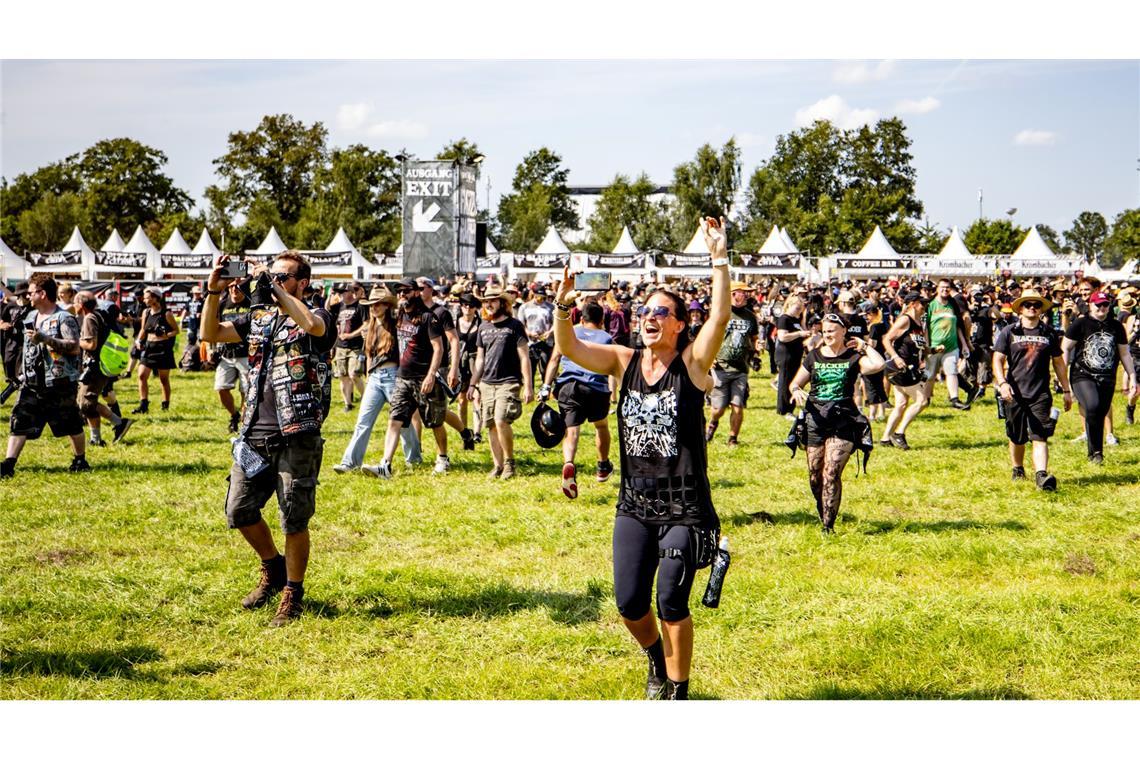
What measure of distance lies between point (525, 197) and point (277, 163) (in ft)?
71.1

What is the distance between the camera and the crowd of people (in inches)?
181

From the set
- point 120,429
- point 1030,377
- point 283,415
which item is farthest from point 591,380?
point 120,429

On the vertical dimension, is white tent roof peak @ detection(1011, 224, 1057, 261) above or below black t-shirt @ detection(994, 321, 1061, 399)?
above

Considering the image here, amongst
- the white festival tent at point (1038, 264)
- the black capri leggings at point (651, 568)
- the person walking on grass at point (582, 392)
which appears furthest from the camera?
the white festival tent at point (1038, 264)

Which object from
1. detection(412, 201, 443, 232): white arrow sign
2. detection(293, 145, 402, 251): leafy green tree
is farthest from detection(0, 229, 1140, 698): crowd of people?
detection(293, 145, 402, 251): leafy green tree

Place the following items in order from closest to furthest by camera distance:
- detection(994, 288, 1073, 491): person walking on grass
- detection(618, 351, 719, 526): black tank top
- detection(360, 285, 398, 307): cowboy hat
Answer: detection(618, 351, 719, 526): black tank top → detection(994, 288, 1073, 491): person walking on grass → detection(360, 285, 398, 307): cowboy hat

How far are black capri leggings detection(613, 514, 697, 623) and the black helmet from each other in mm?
4121

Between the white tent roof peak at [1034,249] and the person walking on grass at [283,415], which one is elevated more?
the white tent roof peak at [1034,249]

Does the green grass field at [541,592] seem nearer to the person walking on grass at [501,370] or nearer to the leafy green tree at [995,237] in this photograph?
the person walking on grass at [501,370]

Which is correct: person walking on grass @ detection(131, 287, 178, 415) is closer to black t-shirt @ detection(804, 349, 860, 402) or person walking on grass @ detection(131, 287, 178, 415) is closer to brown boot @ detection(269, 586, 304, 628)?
brown boot @ detection(269, 586, 304, 628)

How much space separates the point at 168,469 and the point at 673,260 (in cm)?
4068

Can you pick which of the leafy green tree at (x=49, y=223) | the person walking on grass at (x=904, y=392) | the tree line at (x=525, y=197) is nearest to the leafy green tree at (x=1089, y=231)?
the tree line at (x=525, y=197)

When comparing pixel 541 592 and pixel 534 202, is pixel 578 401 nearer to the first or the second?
pixel 541 592

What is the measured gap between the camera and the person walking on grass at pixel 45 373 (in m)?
9.96
